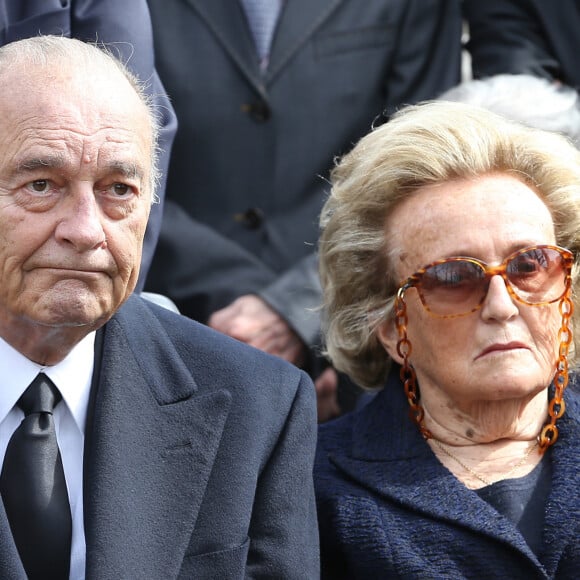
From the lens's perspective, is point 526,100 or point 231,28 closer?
point 526,100

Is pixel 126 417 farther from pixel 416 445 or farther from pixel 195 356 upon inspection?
pixel 416 445

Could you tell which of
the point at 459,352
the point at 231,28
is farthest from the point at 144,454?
the point at 231,28

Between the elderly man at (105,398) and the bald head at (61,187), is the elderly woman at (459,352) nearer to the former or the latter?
the elderly man at (105,398)

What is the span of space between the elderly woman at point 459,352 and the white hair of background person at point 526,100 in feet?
1.57

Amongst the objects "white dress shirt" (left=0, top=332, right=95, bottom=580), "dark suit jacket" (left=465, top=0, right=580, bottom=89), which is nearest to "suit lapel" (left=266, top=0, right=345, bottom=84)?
"dark suit jacket" (left=465, top=0, right=580, bottom=89)

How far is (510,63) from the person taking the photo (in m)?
4.37

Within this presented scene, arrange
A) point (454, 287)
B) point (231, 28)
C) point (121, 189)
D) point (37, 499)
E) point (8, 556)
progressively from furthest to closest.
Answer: point (231, 28) < point (454, 287) < point (121, 189) < point (37, 499) < point (8, 556)

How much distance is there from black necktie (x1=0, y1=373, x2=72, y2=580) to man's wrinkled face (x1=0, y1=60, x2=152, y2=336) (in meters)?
0.25

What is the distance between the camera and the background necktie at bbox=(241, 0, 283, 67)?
4145mm

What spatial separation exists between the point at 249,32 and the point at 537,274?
4.92ft

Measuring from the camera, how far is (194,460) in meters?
2.79

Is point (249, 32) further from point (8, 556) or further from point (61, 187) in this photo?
point (8, 556)

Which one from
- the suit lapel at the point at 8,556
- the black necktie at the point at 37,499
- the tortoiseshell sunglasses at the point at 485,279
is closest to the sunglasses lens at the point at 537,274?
the tortoiseshell sunglasses at the point at 485,279

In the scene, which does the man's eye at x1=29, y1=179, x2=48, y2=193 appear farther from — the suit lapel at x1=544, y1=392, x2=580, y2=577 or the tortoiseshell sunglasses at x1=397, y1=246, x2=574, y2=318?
the suit lapel at x1=544, y1=392, x2=580, y2=577
